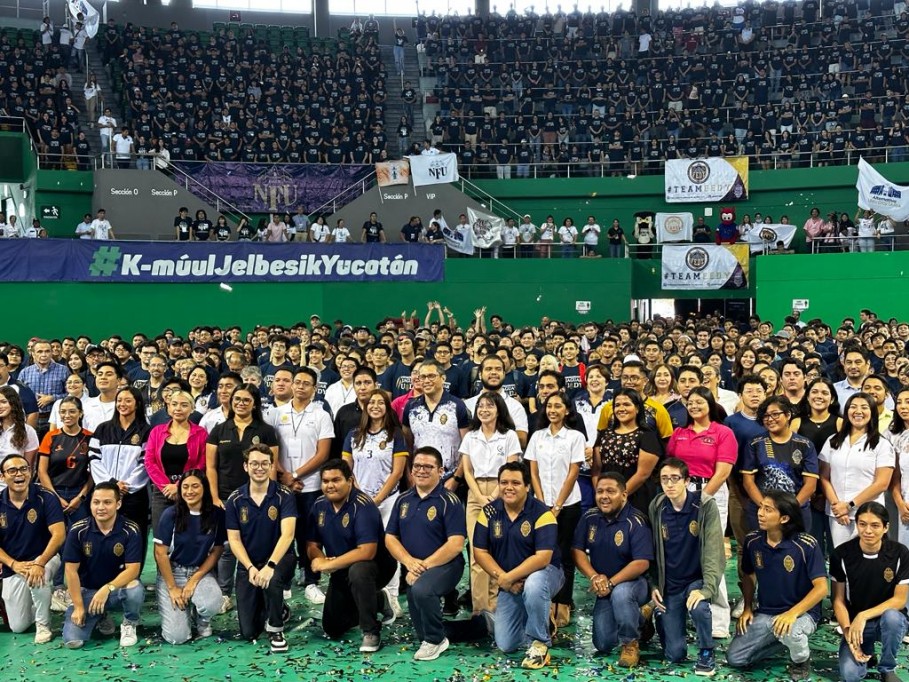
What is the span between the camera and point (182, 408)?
8.17 metres

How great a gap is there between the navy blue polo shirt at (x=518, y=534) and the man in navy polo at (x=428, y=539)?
10.0 inches

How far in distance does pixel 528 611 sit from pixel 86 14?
1124 inches

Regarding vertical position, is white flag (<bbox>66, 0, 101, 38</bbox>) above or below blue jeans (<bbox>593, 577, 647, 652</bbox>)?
above

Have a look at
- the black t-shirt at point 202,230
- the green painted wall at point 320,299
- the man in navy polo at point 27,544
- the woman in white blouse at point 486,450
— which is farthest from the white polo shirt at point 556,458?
the black t-shirt at point 202,230

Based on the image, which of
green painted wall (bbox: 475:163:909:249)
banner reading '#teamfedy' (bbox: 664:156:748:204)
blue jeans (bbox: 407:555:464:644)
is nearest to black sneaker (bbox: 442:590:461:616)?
blue jeans (bbox: 407:555:464:644)

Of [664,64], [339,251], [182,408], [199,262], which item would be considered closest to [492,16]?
[664,64]

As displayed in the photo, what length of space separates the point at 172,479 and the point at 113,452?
596 mm

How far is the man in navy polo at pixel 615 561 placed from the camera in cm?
703

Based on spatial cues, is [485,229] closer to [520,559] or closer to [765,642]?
[520,559]

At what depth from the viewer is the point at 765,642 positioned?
6.83 meters

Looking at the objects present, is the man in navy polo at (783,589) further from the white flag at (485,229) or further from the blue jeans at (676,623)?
the white flag at (485,229)

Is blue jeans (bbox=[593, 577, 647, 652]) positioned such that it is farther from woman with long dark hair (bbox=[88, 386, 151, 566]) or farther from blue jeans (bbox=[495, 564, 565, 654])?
woman with long dark hair (bbox=[88, 386, 151, 566])

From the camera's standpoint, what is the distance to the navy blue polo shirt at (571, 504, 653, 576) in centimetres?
714

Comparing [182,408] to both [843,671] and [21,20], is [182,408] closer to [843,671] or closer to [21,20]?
[843,671]
